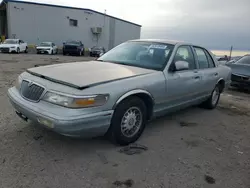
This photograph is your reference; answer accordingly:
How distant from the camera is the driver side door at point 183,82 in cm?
397

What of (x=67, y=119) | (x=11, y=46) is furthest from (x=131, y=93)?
(x=11, y=46)

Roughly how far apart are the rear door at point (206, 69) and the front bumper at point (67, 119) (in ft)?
8.79

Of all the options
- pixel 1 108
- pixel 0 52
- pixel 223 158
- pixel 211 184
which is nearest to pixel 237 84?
pixel 223 158

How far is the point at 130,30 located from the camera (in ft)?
153

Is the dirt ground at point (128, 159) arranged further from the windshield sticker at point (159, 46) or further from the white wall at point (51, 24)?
the white wall at point (51, 24)

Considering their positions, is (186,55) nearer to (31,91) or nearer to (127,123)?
(127,123)

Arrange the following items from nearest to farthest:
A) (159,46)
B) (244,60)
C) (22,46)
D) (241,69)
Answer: (159,46)
(241,69)
(244,60)
(22,46)

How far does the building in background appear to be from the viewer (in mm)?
31584

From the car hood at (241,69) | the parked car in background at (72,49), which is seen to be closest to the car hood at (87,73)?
the car hood at (241,69)

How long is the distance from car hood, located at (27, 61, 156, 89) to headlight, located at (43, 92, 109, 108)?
0.54 ft

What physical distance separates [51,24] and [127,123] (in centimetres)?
3411

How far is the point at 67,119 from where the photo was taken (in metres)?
2.73

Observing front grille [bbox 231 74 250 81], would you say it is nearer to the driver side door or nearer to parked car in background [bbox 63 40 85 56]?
the driver side door

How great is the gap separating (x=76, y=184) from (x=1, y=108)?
9.82 feet
